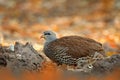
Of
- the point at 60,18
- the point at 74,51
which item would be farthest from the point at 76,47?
the point at 60,18

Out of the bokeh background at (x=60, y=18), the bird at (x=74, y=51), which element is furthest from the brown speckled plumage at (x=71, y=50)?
the bokeh background at (x=60, y=18)

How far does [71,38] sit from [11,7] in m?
14.7

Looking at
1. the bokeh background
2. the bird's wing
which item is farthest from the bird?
the bokeh background

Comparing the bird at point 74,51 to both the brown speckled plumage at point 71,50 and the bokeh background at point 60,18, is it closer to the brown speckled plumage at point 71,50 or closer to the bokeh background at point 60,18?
the brown speckled plumage at point 71,50

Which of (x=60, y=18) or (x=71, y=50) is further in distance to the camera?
(x=60, y=18)

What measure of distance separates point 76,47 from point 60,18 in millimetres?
12835

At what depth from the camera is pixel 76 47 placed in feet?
32.4

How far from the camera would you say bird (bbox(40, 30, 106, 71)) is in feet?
32.0

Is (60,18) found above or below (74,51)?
above

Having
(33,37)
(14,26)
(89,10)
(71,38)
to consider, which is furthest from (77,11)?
(71,38)

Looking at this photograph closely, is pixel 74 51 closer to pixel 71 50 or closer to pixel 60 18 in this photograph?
pixel 71 50

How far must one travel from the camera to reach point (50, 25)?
2083cm

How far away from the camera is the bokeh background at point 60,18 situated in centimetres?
1934

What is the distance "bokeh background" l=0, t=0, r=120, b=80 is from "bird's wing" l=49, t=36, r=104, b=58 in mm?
7113
